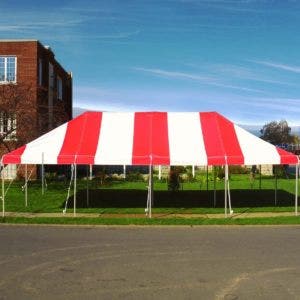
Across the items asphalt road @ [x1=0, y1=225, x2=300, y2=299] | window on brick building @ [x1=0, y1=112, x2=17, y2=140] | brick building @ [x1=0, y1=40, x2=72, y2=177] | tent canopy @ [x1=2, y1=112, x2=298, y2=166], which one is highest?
brick building @ [x1=0, y1=40, x2=72, y2=177]

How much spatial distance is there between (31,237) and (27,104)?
1732 cm

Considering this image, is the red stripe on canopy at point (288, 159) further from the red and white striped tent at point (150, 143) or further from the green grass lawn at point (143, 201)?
the green grass lawn at point (143, 201)

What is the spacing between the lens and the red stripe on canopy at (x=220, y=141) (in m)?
17.0

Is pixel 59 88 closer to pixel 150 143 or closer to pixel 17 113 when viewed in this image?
pixel 17 113

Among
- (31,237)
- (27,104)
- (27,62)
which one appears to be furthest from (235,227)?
(27,62)

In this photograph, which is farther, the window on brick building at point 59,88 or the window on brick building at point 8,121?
the window on brick building at point 59,88

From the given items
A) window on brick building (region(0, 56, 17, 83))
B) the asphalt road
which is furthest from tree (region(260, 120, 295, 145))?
the asphalt road

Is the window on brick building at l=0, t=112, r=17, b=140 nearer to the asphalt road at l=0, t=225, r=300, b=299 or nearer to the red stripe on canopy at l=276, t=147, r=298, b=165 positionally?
the asphalt road at l=0, t=225, r=300, b=299

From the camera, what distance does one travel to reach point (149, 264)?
9500mm

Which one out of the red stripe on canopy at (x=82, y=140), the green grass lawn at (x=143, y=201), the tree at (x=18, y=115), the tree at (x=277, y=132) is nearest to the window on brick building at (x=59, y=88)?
the tree at (x=18, y=115)

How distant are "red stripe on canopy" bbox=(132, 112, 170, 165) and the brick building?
9.78 meters

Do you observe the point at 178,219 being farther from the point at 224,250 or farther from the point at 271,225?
the point at 224,250

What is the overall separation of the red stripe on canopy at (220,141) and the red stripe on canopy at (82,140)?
352 cm

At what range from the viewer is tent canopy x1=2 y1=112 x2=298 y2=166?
17.1m
